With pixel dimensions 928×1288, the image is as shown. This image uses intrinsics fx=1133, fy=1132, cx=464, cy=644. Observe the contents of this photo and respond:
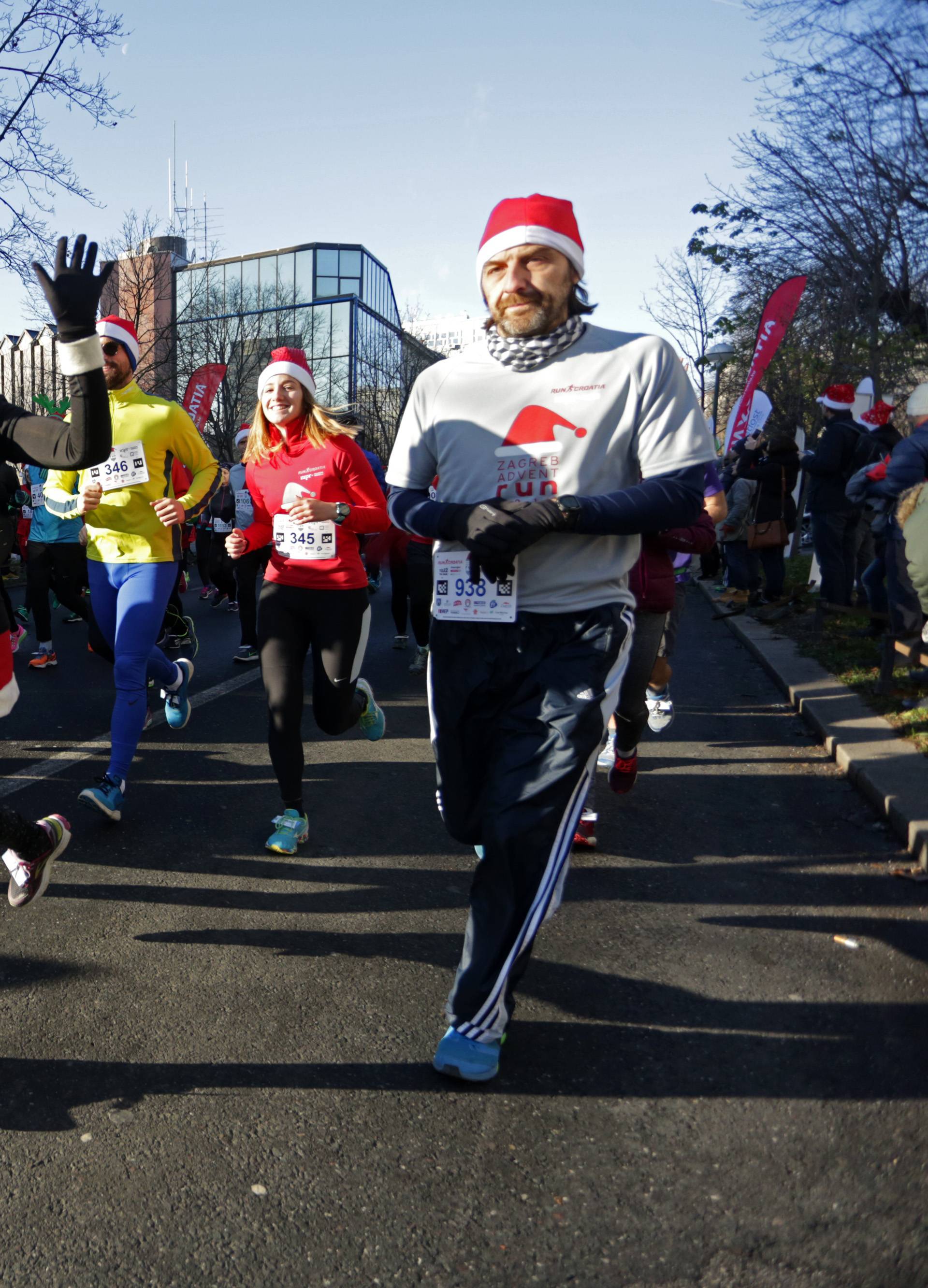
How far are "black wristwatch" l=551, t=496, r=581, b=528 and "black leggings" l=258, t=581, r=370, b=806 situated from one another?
2.11 m

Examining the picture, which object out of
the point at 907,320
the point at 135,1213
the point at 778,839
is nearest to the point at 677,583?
the point at 778,839

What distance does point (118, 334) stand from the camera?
5352 millimetres

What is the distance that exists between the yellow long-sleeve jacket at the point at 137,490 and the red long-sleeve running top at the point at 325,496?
60cm

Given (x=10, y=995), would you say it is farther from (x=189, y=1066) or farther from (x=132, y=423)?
(x=132, y=423)

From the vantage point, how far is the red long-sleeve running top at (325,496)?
4723 millimetres

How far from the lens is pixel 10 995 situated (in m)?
3.32

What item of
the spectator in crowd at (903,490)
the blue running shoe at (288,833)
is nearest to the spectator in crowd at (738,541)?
the spectator in crowd at (903,490)

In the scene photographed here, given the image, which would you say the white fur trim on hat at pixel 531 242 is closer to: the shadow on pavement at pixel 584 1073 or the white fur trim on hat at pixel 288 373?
the white fur trim on hat at pixel 288 373

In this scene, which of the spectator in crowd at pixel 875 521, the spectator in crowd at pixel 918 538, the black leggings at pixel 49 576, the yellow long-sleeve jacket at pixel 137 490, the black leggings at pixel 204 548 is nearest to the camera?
the yellow long-sleeve jacket at pixel 137 490

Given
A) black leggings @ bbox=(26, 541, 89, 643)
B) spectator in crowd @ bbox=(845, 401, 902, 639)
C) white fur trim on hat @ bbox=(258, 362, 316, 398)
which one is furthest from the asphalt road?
black leggings @ bbox=(26, 541, 89, 643)

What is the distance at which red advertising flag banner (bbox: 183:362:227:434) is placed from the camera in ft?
64.3

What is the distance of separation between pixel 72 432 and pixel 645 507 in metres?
1.52

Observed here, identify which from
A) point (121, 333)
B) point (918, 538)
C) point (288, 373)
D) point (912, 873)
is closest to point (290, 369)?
point (288, 373)

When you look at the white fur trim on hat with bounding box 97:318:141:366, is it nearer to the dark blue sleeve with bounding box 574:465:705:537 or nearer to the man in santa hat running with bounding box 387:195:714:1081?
the man in santa hat running with bounding box 387:195:714:1081
